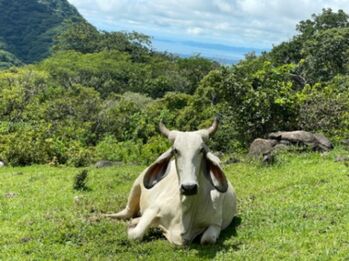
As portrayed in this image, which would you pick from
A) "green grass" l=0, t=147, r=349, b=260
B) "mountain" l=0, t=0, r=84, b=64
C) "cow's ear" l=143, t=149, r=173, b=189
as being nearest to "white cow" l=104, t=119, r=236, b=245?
"cow's ear" l=143, t=149, r=173, b=189

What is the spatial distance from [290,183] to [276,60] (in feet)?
141

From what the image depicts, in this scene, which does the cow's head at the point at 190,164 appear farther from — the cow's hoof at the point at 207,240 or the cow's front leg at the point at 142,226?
the cow's hoof at the point at 207,240

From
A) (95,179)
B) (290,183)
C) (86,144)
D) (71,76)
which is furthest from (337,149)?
(71,76)

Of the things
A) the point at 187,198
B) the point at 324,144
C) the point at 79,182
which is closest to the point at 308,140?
the point at 324,144

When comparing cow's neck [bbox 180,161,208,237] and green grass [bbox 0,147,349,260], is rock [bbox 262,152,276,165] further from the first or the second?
cow's neck [bbox 180,161,208,237]

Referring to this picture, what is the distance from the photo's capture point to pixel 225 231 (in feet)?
27.6

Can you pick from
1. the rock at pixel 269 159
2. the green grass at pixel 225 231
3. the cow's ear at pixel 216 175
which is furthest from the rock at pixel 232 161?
the cow's ear at pixel 216 175

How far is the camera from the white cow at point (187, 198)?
7.30m

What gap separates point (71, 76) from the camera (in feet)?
199

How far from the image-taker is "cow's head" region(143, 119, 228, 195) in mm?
6897

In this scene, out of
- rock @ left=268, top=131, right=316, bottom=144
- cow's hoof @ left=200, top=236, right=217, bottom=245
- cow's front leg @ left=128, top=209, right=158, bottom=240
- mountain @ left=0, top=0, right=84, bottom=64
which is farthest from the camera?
mountain @ left=0, top=0, right=84, bottom=64

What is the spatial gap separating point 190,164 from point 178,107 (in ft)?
116

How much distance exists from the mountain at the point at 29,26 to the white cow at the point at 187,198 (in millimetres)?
128573

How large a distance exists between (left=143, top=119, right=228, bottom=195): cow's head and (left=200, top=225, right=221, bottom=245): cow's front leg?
0.61 meters
